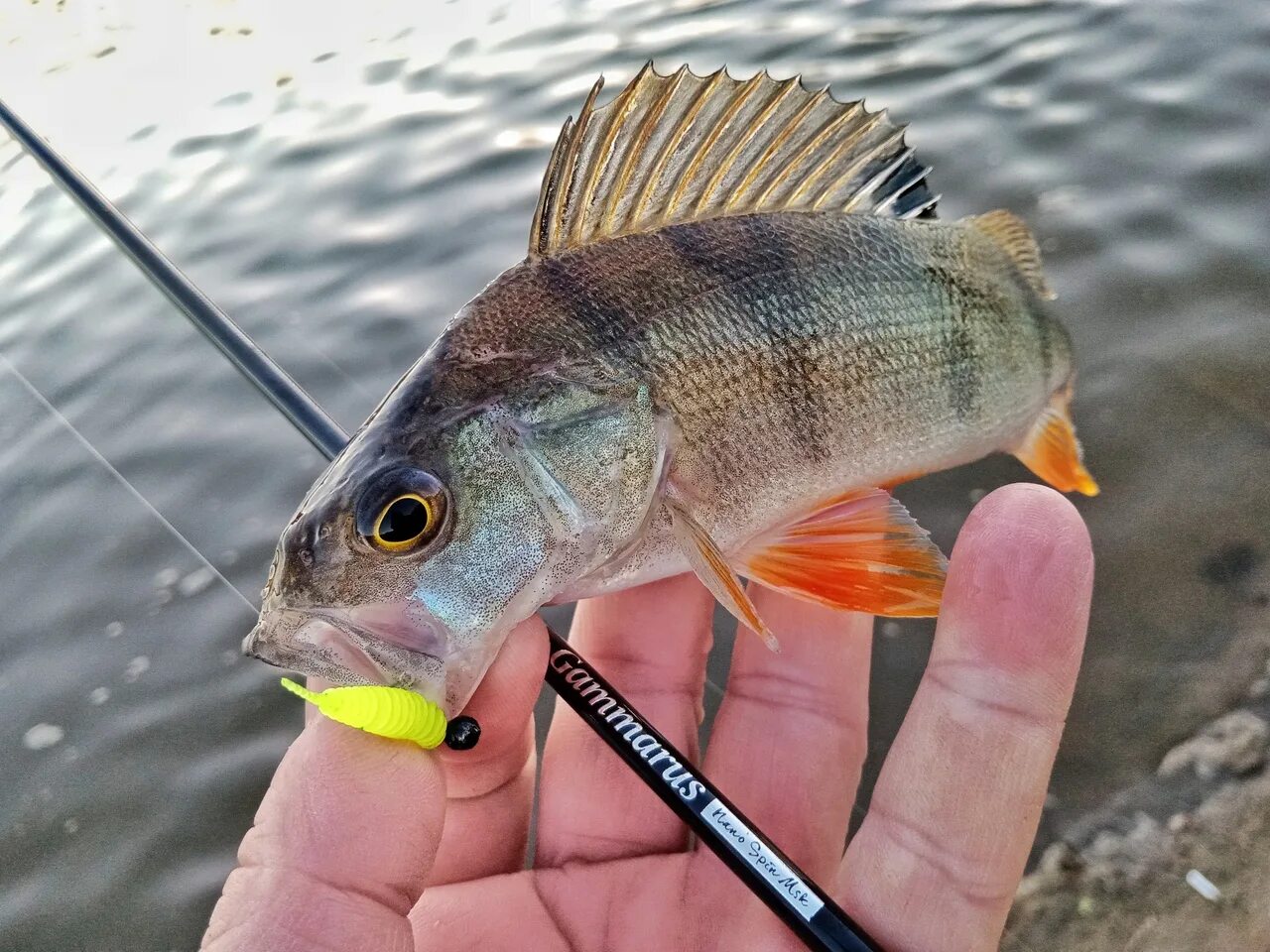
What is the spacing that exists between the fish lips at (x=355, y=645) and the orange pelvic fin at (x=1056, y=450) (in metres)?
1.58

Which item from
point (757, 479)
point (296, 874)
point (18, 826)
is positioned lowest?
point (18, 826)

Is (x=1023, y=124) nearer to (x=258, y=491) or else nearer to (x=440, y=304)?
(x=440, y=304)

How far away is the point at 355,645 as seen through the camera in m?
1.37

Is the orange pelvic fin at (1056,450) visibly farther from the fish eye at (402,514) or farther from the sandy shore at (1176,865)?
the fish eye at (402,514)

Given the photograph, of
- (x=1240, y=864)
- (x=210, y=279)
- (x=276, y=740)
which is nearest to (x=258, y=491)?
(x=276, y=740)

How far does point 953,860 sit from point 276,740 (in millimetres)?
1791

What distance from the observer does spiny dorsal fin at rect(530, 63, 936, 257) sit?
70.4 inches

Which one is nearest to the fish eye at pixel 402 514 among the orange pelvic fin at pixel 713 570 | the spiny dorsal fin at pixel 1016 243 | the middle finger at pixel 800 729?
the orange pelvic fin at pixel 713 570

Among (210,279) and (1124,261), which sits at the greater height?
(210,279)

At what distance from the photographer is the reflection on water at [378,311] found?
2.38 metres

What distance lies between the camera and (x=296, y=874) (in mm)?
1238

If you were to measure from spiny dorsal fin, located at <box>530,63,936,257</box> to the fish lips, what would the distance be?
2.48 ft

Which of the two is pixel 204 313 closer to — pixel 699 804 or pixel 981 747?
pixel 699 804

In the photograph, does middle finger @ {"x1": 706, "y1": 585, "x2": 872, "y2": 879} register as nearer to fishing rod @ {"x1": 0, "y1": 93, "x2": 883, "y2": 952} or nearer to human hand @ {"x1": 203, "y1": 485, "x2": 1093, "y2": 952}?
human hand @ {"x1": 203, "y1": 485, "x2": 1093, "y2": 952}
